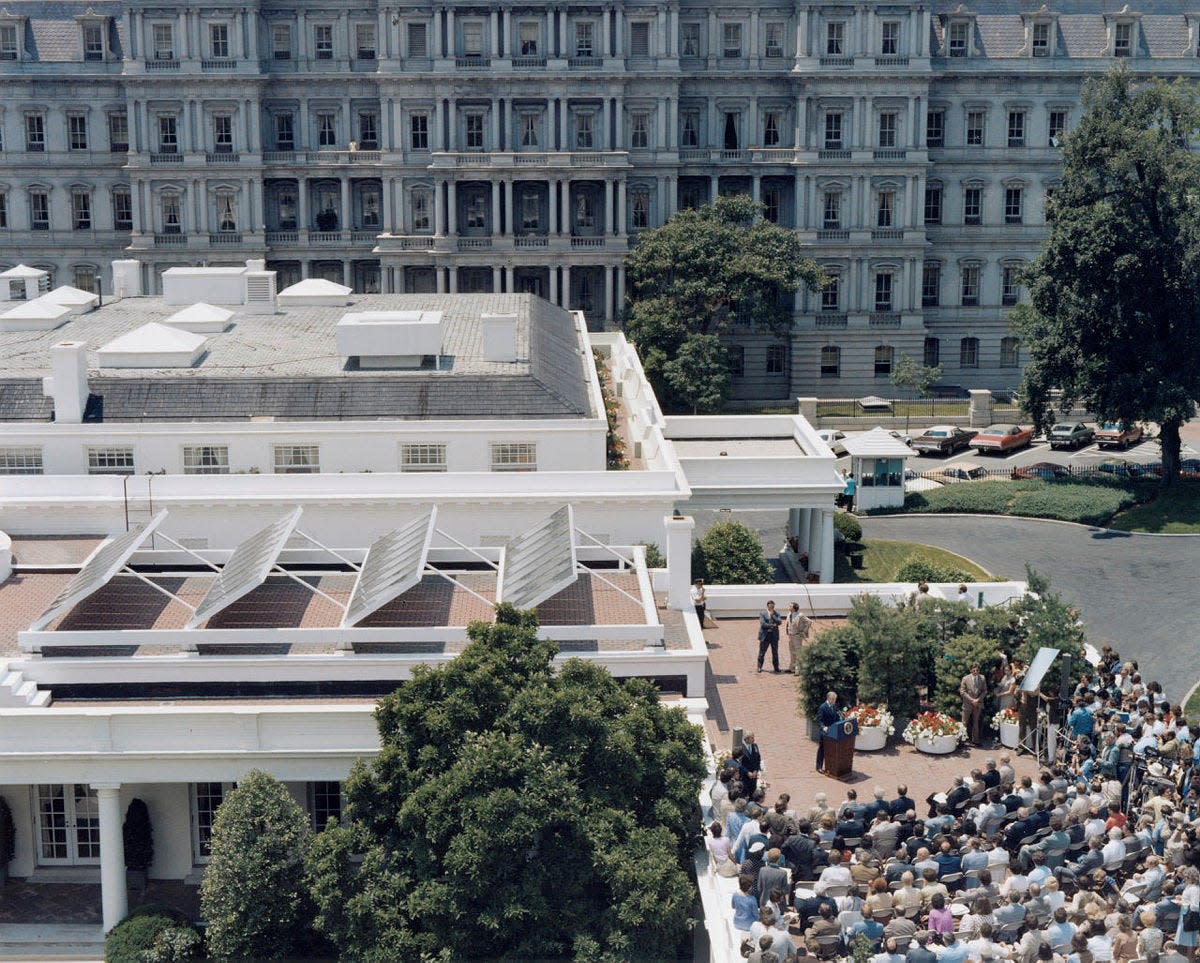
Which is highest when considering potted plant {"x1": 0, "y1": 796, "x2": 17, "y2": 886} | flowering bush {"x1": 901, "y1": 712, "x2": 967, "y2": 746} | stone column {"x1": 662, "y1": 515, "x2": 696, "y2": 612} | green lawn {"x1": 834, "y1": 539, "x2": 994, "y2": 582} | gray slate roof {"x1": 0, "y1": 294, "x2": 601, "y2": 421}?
gray slate roof {"x1": 0, "y1": 294, "x2": 601, "y2": 421}

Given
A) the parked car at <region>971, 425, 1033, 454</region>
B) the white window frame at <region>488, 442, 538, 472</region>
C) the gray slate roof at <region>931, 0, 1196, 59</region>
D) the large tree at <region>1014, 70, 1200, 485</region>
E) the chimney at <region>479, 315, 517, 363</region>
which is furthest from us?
the gray slate roof at <region>931, 0, 1196, 59</region>

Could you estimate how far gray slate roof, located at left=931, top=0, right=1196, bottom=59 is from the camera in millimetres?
108375

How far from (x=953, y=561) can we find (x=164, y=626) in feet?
111

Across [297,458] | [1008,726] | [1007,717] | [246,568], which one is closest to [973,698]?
[1007,717]

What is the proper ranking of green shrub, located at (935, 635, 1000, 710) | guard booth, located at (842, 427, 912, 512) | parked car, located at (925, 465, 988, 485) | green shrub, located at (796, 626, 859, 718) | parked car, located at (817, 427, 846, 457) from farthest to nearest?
parked car, located at (817, 427, 846, 457)
parked car, located at (925, 465, 988, 485)
guard booth, located at (842, 427, 912, 512)
green shrub, located at (796, 626, 859, 718)
green shrub, located at (935, 635, 1000, 710)

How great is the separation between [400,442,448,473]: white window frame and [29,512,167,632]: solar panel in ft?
29.5

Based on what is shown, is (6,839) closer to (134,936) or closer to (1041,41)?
(134,936)

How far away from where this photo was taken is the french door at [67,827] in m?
44.4

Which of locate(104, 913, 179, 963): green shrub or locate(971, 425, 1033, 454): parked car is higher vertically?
locate(104, 913, 179, 963): green shrub

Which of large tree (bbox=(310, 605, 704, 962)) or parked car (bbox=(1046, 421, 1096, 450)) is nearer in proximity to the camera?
large tree (bbox=(310, 605, 704, 962))

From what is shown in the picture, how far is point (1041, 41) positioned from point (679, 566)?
2739 inches

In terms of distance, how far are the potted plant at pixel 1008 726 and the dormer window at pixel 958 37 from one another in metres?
70.7

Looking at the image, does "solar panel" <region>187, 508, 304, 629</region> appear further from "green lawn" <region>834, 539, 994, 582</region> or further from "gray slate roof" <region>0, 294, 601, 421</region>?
"green lawn" <region>834, 539, 994, 582</region>

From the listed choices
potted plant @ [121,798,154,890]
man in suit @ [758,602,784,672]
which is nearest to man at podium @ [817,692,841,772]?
man in suit @ [758,602,784,672]
